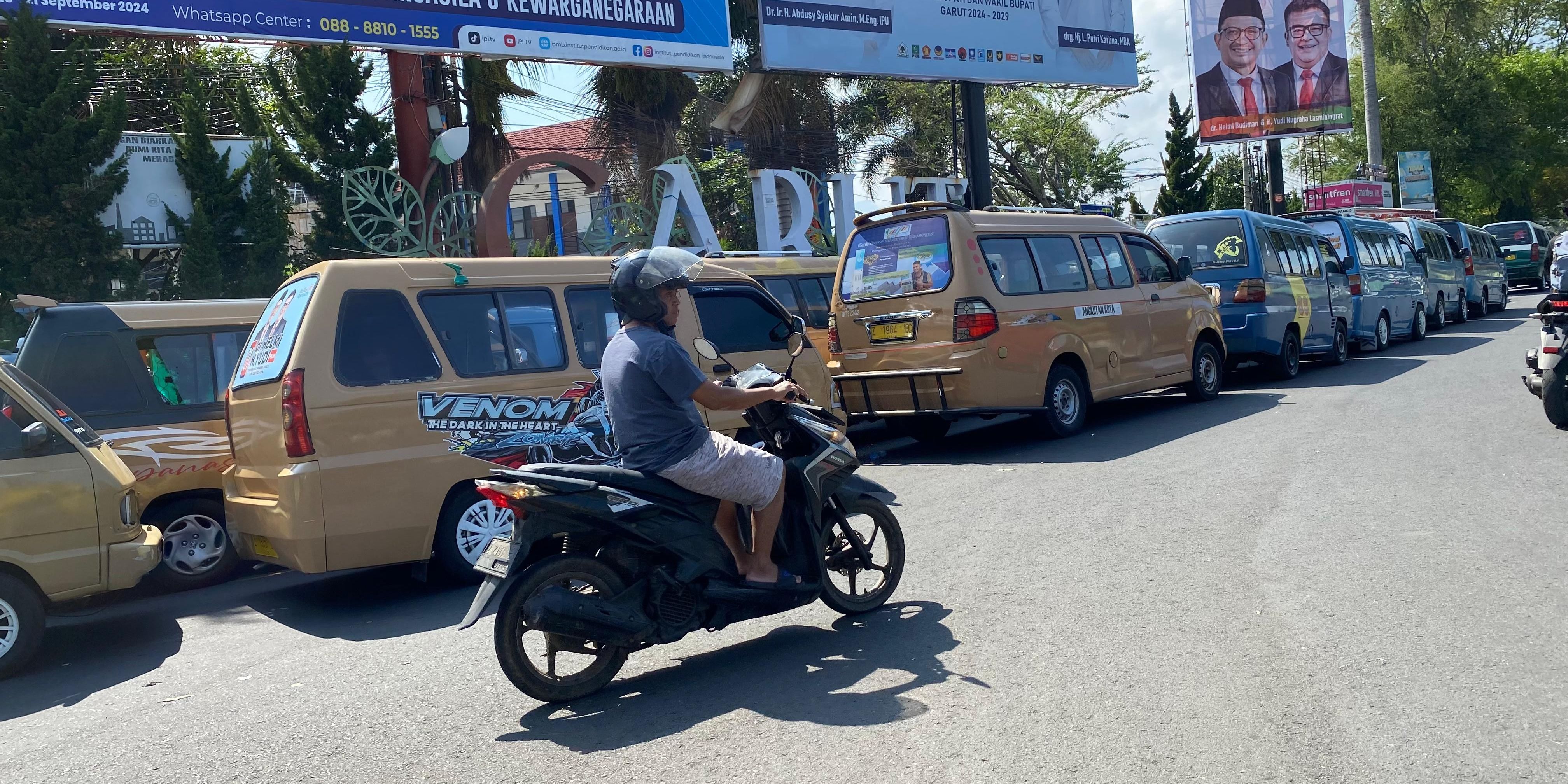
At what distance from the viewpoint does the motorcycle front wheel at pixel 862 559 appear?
5.55 m

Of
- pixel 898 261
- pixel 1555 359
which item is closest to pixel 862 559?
pixel 898 261

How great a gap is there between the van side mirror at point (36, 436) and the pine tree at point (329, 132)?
10116 mm

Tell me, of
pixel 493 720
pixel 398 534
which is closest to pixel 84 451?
pixel 398 534

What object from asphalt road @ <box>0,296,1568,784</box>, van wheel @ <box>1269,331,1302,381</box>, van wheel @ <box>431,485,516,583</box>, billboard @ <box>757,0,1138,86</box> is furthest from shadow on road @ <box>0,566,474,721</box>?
billboard @ <box>757,0,1138,86</box>

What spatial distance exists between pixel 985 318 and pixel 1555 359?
4.29 meters

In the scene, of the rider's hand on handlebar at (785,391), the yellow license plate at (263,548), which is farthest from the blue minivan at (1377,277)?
the yellow license plate at (263,548)

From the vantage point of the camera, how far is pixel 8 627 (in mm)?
5824

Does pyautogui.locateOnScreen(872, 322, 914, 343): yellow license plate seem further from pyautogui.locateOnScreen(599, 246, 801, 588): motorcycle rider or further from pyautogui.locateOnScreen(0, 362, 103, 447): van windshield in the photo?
pyautogui.locateOnScreen(0, 362, 103, 447): van windshield

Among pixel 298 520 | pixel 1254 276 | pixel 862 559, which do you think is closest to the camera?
pixel 862 559

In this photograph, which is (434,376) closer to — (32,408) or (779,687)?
(32,408)

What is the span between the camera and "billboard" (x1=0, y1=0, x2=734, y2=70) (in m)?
14.8

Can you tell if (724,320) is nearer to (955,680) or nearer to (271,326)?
(271,326)

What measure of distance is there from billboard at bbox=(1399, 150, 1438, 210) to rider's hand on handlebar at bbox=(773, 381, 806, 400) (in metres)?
49.3

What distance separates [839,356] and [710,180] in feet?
66.4
